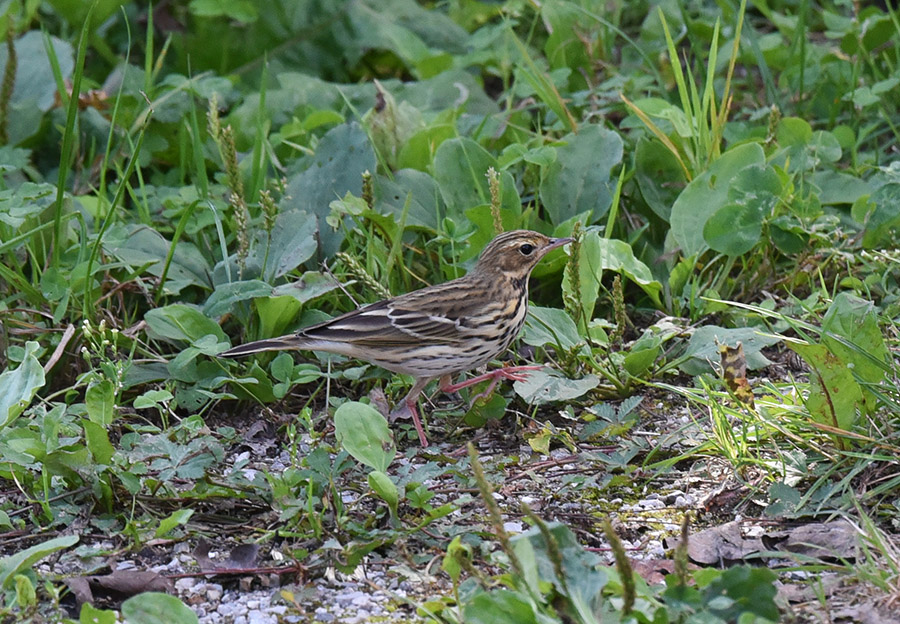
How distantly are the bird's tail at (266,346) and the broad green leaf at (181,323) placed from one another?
8.1 inches

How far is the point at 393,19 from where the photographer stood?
317 inches

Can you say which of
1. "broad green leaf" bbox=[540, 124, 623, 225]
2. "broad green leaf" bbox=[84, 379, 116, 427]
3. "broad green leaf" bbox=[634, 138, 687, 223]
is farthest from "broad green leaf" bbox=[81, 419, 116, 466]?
"broad green leaf" bbox=[634, 138, 687, 223]

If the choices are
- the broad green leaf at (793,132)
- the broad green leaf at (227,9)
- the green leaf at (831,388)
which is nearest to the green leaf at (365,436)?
the green leaf at (831,388)

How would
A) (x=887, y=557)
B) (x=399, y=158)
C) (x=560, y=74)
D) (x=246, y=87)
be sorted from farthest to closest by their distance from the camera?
(x=246, y=87)
(x=560, y=74)
(x=399, y=158)
(x=887, y=557)

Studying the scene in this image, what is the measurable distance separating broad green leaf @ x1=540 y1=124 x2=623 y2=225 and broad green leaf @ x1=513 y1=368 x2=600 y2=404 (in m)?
1.30

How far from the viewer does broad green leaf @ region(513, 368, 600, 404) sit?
175 inches

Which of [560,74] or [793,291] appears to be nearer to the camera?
[793,291]

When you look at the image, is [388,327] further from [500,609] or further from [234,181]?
[500,609]

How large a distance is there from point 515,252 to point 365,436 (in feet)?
4.69

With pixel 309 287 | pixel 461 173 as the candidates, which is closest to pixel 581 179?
pixel 461 173

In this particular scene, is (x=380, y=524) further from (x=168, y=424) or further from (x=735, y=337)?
(x=735, y=337)

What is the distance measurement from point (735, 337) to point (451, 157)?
182 cm

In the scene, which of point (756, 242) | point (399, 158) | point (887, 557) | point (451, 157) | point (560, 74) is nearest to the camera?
Result: point (887, 557)

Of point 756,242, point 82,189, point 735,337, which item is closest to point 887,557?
point 735,337
